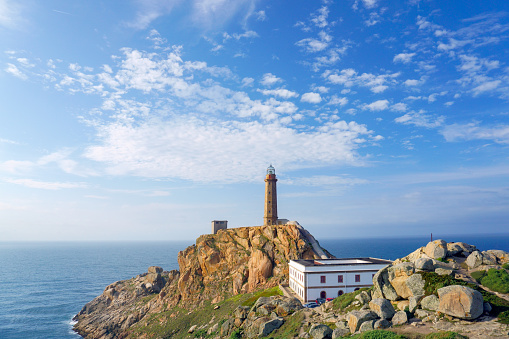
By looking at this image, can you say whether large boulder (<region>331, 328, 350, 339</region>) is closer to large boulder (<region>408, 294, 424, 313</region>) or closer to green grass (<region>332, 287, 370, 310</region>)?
large boulder (<region>408, 294, 424, 313</region>)

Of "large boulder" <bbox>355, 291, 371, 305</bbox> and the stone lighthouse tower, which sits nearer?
"large boulder" <bbox>355, 291, 371, 305</bbox>

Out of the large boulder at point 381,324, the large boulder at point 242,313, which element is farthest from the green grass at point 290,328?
the large boulder at point 242,313

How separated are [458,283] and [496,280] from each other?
15.9ft

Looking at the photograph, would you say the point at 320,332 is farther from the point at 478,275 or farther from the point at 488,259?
the point at 488,259

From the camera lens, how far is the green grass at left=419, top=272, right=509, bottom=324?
26.8 metres

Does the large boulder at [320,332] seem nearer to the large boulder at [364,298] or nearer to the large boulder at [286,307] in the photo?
the large boulder at [364,298]

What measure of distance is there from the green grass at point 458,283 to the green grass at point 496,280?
1734mm

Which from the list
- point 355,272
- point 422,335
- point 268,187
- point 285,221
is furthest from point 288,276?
point 422,335

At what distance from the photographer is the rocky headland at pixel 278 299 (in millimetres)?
27364

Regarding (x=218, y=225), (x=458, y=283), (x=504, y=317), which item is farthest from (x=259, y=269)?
(x=504, y=317)

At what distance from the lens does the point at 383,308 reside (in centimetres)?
3016

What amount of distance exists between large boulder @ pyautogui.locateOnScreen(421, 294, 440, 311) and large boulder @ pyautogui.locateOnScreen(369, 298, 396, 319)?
114 inches

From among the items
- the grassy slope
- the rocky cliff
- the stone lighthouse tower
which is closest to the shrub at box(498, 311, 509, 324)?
the grassy slope

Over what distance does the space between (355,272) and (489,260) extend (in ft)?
78.3
